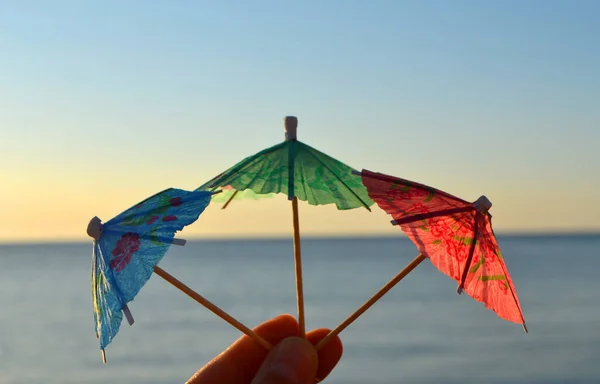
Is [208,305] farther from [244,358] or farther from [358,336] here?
[358,336]

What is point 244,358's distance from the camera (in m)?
4.58

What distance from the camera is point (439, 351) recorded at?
947 inches

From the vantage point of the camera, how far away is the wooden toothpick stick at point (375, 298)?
12.3 ft

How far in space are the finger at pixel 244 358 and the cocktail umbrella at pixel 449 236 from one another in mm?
443

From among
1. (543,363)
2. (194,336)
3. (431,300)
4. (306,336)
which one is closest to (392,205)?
(306,336)

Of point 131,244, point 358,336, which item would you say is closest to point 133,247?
point 131,244

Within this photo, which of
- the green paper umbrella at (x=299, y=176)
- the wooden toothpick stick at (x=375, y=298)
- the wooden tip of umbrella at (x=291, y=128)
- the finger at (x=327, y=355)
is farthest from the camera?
the finger at (x=327, y=355)

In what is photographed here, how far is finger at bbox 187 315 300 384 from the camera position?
4.45 m

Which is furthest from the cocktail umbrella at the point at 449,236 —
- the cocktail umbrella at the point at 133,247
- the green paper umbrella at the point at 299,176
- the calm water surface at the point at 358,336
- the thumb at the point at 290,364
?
the calm water surface at the point at 358,336

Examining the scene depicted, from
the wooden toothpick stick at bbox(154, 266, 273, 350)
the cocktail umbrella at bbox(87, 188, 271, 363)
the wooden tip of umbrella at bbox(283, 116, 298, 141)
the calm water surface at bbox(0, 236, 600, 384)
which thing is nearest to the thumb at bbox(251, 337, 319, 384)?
the wooden toothpick stick at bbox(154, 266, 273, 350)

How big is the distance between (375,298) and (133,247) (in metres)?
1.26

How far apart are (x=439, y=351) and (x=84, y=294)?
29.2 metres

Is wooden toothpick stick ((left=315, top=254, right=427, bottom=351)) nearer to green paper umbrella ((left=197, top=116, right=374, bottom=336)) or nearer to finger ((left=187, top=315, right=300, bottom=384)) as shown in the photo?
green paper umbrella ((left=197, top=116, right=374, bottom=336))

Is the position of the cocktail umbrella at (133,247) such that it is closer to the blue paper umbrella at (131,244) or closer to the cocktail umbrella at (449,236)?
the blue paper umbrella at (131,244)
